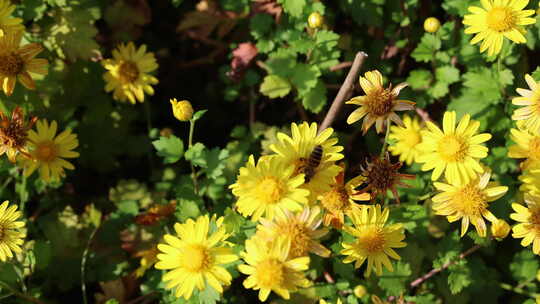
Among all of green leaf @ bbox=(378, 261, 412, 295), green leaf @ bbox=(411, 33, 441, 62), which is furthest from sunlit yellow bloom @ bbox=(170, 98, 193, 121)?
green leaf @ bbox=(411, 33, 441, 62)

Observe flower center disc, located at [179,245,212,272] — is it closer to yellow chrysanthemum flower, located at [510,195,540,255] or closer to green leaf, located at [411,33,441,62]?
yellow chrysanthemum flower, located at [510,195,540,255]

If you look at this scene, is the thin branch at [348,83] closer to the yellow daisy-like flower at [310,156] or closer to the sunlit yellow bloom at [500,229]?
the yellow daisy-like flower at [310,156]

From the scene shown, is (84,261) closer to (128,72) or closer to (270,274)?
(128,72)

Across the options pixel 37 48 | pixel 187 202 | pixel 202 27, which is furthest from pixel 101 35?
pixel 187 202

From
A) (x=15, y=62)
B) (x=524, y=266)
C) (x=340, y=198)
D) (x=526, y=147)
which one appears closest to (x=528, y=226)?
(x=526, y=147)

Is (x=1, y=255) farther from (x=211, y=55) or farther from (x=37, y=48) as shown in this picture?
(x=211, y=55)
